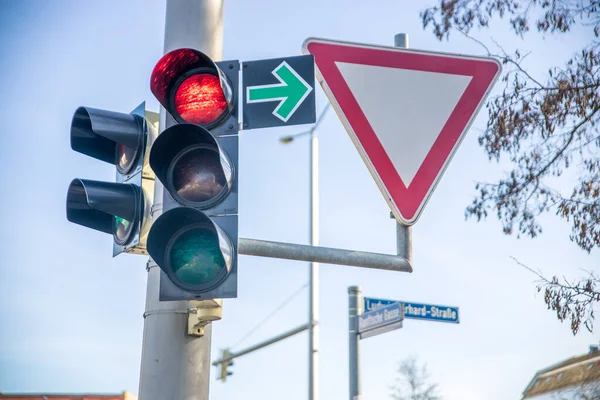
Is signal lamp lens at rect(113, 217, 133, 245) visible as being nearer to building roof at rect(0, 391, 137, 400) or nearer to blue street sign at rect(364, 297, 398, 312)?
blue street sign at rect(364, 297, 398, 312)

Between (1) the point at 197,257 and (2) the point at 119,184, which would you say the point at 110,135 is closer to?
(2) the point at 119,184

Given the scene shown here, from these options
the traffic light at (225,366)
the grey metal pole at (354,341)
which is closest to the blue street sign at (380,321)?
the grey metal pole at (354,341)

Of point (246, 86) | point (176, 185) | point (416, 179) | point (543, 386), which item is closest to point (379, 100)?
point (416, 179)

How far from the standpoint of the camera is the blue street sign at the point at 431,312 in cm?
839

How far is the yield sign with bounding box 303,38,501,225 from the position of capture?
381cm

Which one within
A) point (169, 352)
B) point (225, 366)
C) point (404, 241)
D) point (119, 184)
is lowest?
point (169, 352)

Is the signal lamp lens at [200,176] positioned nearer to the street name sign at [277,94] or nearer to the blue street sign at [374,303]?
the street name sign at [277,94]

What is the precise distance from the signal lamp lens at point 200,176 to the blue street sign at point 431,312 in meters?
5.38

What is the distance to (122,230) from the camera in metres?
3.87

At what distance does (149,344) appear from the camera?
11.1ft

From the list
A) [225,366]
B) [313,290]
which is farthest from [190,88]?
[225,366]

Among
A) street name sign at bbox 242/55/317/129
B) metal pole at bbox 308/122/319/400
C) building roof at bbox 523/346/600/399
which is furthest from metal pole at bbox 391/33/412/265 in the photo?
metal pole at bbox 308/122/319/400

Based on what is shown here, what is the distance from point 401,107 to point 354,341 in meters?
4.48

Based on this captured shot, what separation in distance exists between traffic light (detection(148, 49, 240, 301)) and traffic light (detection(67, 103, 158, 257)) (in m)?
0.36
